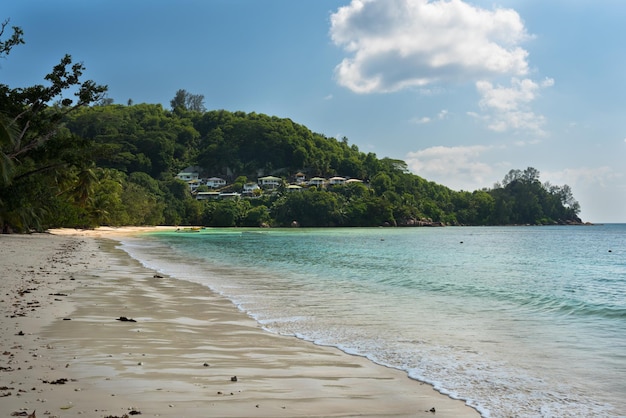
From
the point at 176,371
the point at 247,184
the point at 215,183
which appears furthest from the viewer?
the point at 215,183

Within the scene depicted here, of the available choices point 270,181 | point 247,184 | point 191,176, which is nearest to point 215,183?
point 191,176

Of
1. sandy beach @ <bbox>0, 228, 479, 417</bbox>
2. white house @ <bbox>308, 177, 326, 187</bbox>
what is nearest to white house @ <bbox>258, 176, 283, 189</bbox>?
white house @ <bbox>308, 177, 326, 187</bbox>

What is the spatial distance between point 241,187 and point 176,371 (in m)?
165

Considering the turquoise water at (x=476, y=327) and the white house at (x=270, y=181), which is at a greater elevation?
the white house at (x=270, y=181)

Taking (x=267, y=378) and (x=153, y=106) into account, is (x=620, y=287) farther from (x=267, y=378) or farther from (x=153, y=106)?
(x=153, y=106)

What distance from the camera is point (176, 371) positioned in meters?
6.03

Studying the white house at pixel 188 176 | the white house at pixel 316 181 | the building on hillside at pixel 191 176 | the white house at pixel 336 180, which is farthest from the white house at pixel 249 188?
the white house at pixel 336 180

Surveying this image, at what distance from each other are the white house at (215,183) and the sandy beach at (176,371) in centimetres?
16602

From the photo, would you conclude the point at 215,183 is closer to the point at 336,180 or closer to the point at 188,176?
the point at 188,176

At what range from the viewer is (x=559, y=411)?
17.4 feet

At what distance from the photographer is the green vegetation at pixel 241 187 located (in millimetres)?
76688

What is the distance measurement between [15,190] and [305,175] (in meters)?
152

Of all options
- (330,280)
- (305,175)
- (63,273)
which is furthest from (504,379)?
(305,175)

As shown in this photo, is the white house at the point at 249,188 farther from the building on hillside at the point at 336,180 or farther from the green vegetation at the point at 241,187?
the building on hillside at the point at 336,180
